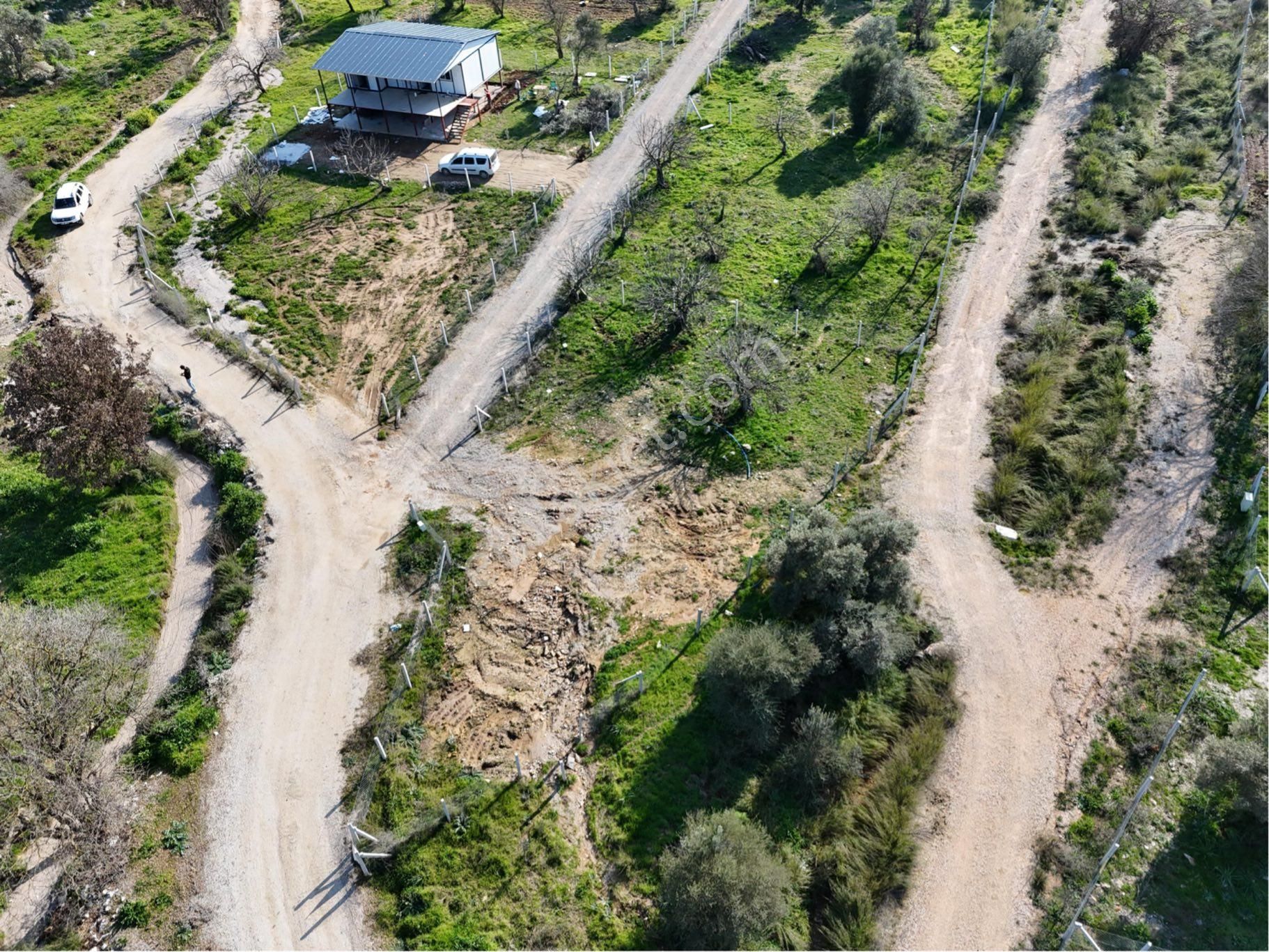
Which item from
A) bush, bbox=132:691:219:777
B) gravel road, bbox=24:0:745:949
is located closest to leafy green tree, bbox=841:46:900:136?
gravel road, bbox=24:0:745:949

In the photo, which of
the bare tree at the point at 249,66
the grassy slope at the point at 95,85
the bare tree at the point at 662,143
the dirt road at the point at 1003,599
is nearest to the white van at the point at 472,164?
the bare tree at the point at 662,143

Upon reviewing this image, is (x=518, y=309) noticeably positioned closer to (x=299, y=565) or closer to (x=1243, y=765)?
(x=299, y=565)

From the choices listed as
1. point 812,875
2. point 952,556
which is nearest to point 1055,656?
point 952,556

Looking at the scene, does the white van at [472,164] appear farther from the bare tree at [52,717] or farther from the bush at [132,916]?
the bush at [132,916]

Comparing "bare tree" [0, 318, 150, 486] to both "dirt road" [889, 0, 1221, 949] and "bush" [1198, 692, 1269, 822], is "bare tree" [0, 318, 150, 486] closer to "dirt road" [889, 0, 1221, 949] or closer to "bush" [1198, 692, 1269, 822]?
"dirt road" [889, 0, 1221, 949]

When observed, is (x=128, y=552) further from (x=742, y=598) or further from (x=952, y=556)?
(x=952, y=556)

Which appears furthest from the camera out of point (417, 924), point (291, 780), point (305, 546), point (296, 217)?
point (296, 217)
